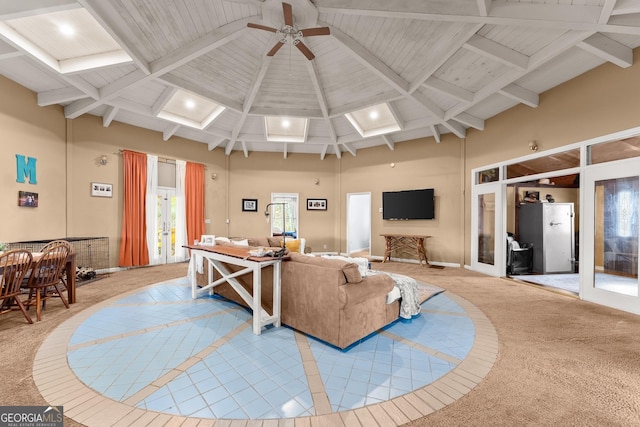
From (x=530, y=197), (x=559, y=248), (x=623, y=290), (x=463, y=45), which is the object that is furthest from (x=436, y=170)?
(x=623, y=290)

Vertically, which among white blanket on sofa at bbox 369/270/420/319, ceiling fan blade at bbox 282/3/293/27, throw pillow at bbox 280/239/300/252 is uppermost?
ceiling fan blade at bbox 282/3/293/27

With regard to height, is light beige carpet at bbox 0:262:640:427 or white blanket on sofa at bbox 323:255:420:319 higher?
white blanket on sofa at bbox 323:255:420:319

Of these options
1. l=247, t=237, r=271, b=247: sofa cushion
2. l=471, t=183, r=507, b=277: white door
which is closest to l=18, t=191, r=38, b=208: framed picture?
l=247, t=237, r=271, b=247: sofa cushion

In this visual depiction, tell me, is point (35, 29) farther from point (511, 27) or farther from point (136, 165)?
point (511, 27)

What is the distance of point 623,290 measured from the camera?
3.60m

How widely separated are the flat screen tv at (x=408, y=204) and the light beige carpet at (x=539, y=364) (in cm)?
311

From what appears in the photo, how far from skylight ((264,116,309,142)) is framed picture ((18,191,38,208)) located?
16.1 ft

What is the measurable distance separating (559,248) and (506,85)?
4202mm

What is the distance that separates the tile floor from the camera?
1.73 m

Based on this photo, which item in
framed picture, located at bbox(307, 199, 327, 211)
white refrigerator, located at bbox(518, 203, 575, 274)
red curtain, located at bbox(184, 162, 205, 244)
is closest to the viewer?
white refrigerator, located at bbox(518, 203, 575, 274)

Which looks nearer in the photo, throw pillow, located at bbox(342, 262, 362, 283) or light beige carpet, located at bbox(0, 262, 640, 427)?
light beige carpet, located at bbox(0, 262, 640, 427)

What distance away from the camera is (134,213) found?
243 inches

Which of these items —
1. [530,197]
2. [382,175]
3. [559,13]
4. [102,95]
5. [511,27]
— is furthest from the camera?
[382,175]

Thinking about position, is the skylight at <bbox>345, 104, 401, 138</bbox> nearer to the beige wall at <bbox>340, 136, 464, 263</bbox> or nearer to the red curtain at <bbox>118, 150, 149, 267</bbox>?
the beige wall at <bbox>340, 136, 464, 263</bbox>
